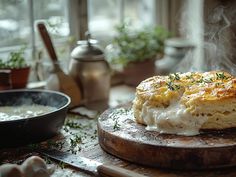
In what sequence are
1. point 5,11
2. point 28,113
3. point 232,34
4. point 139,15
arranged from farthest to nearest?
1. point 139,15
2. point 232,34
3. point 5,11
4. point 28,113

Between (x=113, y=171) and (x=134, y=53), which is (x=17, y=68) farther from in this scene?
(x=113, y=171)

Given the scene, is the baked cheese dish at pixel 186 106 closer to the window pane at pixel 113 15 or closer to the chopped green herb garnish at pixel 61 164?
the chopped green herb garnish at pixel 61 164

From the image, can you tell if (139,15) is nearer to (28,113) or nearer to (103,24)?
(103,24)

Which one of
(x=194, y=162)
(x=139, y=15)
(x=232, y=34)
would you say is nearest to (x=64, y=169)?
(x=194, y=162)

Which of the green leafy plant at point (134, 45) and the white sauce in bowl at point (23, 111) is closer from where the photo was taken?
the white sauce in bowl at point (23, 111)

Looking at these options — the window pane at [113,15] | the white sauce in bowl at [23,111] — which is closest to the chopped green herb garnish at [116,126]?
the white sauce in bowl at [23,111]

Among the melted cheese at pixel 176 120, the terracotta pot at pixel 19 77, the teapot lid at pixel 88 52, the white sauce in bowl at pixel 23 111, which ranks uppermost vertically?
the teapot lid at pixel 88 52

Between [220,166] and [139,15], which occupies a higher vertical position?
[139,15]

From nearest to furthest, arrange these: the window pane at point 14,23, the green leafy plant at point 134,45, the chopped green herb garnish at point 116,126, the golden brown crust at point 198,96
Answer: the golden brown crust at point 198,96 < the chopped green herb garnish at point 116,126 < the window pane at point 14,23 < the green leafy plant at point 134,45
